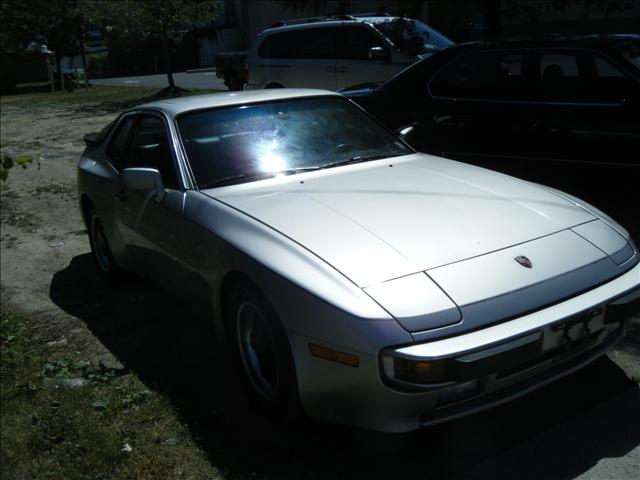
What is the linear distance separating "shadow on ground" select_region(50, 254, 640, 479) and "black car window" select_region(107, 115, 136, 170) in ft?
5.61

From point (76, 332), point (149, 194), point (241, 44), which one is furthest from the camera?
point (241, 44)

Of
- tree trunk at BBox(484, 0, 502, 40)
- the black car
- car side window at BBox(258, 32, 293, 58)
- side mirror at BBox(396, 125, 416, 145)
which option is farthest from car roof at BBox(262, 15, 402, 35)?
side mirror at BBox(396, 125, 416, 145)

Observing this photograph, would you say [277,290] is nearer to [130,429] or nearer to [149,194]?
[130,429]

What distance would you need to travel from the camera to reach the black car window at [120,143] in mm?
4895

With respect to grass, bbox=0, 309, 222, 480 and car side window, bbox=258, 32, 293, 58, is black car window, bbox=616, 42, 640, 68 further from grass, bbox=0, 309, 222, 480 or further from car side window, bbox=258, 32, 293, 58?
car side window, bbox=258, 32, 293, 58

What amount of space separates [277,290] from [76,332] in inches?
88.3

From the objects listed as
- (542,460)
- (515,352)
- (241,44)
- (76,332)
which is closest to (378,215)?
(515,352)

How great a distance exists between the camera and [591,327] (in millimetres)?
2893

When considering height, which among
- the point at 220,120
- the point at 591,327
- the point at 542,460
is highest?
the point at 220,120

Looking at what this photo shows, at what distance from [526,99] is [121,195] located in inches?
132

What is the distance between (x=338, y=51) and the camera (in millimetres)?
11320

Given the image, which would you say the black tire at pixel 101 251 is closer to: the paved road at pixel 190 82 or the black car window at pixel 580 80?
the black car window at pixel 580 80

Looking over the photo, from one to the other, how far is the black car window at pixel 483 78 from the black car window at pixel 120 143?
8.76 feet

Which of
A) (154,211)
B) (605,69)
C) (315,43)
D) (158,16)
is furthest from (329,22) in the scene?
(158,16)
